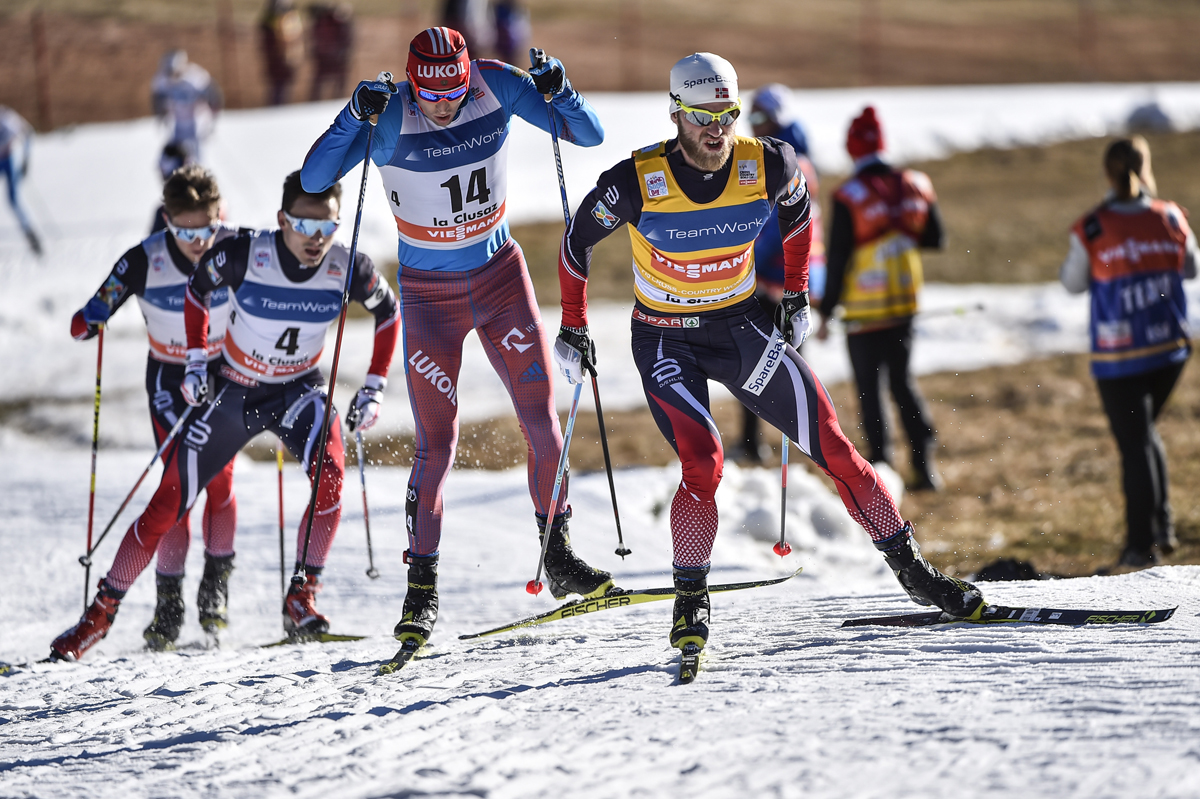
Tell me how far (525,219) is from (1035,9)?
93.4ft

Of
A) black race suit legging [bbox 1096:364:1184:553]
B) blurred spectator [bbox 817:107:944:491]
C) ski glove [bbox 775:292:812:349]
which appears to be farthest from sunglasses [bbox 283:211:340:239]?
black race suit legging [bbox 1096:364:1184:553]

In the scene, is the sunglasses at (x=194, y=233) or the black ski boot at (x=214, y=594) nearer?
the sunglasses at (x=194, y=233)

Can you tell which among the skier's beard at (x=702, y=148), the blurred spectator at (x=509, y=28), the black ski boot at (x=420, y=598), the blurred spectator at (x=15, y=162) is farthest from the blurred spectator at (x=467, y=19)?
the skier's beard at (x=702, y=148)

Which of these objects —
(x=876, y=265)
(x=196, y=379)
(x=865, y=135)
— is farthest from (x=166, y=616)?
(x=865, y=135)

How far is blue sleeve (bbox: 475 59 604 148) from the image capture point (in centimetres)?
517

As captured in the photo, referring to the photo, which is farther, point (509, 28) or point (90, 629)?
point (509, 28)

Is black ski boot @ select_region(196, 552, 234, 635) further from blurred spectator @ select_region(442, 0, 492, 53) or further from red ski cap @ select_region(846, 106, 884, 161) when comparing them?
blurred spectator @ select_region(442, 0, 492, 53)

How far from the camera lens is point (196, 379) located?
5.82 metres

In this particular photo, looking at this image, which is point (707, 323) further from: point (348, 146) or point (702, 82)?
point (348, 146)

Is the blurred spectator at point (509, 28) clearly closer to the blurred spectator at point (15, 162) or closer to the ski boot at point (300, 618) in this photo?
the blurred spectator at point (15, 162)

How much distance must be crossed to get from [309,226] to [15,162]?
11.3 meters

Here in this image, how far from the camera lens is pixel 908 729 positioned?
376 cm

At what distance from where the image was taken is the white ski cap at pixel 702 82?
443 centimetres

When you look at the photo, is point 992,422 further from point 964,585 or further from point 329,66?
point 329,66
